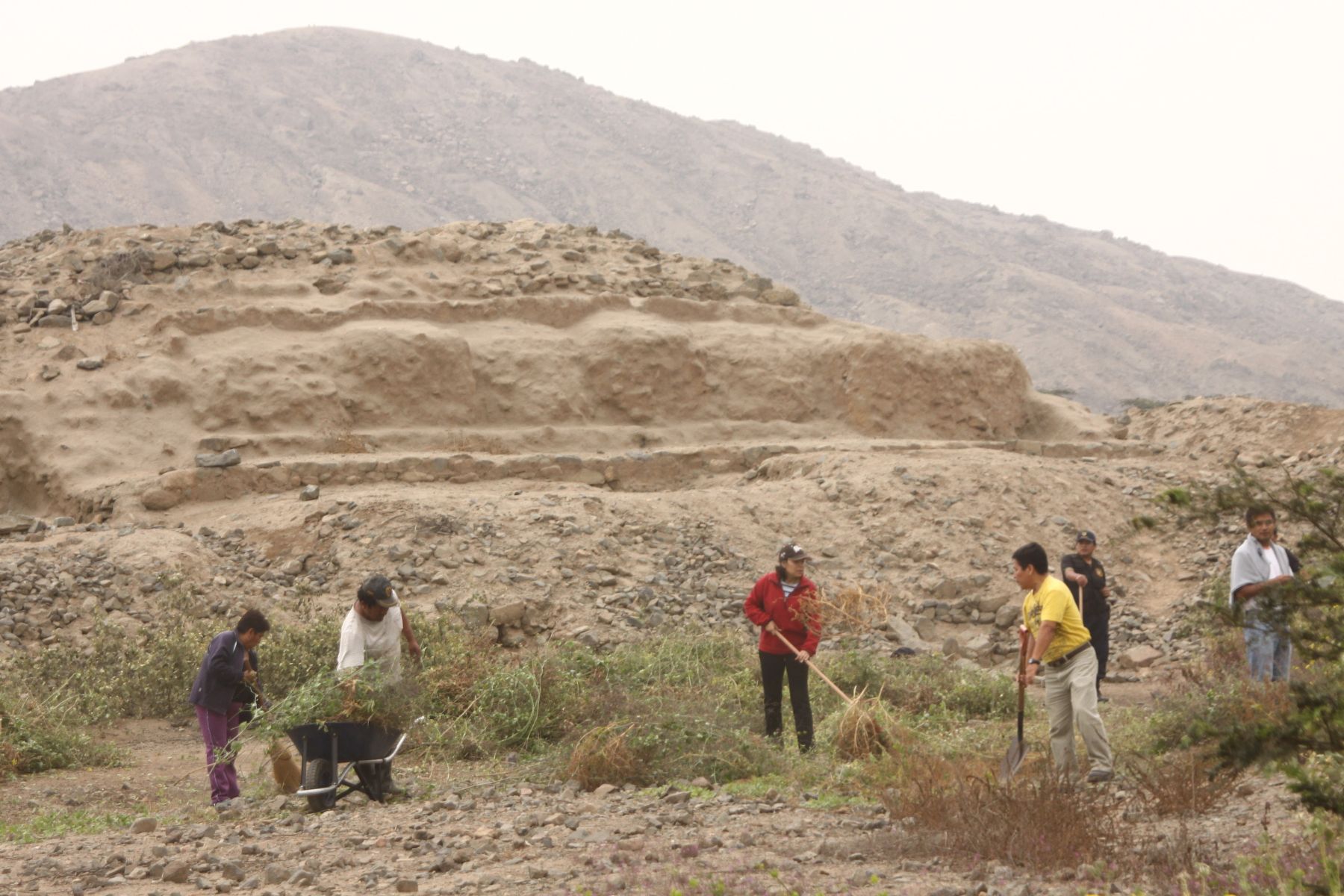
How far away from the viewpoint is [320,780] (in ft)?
21.2

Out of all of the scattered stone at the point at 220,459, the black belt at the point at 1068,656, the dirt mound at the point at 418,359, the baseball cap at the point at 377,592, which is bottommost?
the black belt at the point at 1068,656

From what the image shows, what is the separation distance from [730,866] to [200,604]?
24.9ft

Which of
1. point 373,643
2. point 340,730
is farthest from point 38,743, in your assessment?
point 340,730

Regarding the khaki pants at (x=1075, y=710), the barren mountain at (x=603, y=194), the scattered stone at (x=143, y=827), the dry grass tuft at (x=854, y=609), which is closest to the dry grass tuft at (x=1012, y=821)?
the khaki pants at (x=1075, y=710)

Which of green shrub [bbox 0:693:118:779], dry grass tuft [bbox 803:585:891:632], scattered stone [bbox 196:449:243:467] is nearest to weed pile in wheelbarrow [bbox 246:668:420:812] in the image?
green shrub [bbox 0:693:118:779]

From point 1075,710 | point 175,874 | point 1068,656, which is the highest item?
point 1068,656

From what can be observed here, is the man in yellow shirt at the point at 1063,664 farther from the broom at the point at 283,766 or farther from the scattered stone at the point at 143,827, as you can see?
the scattered stone at the point at 143,827

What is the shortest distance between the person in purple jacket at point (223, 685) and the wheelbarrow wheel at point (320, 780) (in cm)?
86

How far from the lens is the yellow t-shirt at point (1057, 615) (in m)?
6.24

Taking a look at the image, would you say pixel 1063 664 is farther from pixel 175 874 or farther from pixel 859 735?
pixel 175 874

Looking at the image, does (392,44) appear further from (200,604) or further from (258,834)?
(258,834)

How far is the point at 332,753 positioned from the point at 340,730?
0.13 meters

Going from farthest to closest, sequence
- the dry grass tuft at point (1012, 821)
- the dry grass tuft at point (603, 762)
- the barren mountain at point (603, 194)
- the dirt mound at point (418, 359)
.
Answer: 1. the barren mountain at point (603, 194)
2. the dirt mound at point (418, 359)
3. the dry grass tuft at point (603, 762)
4. the dry grass tuft at point (1012, 821)

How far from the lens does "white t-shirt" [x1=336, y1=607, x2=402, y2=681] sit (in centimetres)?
709
